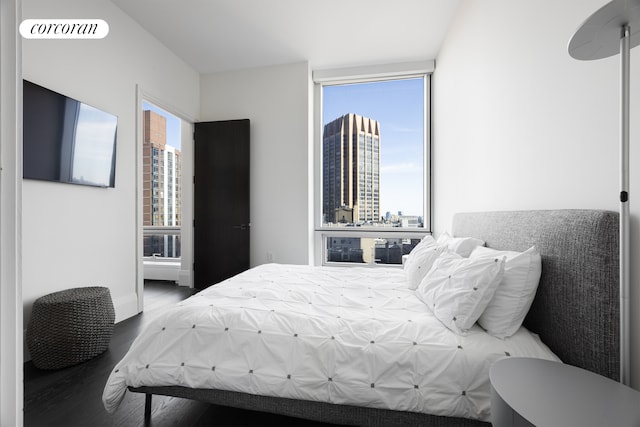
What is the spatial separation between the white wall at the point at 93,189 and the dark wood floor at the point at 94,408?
1.84ft

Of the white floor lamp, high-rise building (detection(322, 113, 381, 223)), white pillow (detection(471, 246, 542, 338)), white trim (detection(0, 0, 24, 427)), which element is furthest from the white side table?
high-rise building (detection(322, 113, 381, 223))

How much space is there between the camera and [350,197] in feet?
13.8

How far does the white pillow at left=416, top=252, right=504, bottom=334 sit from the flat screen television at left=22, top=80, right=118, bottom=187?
2.73 metres

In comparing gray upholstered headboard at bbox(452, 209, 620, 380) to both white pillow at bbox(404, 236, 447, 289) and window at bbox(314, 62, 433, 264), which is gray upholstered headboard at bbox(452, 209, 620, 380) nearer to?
white pillow at bbox(404, 236, 447, 289)

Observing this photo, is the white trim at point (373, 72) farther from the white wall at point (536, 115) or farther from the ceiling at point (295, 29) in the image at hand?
the white wall at point (536, 115)

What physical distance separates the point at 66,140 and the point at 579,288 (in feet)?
10.7

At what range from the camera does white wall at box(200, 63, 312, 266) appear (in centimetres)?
386

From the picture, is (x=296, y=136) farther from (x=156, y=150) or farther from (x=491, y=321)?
(x=491, y=321)

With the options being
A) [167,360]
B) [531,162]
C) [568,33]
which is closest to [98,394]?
[167,360]

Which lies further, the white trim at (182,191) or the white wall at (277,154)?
the white wall at (277,154)

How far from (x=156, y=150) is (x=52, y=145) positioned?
7.66 ft

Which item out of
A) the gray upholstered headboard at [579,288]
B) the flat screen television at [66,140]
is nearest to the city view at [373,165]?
the flat screen television at [66,140]

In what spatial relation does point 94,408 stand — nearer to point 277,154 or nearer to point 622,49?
point 622,49

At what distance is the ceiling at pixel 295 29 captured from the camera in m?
2.81
